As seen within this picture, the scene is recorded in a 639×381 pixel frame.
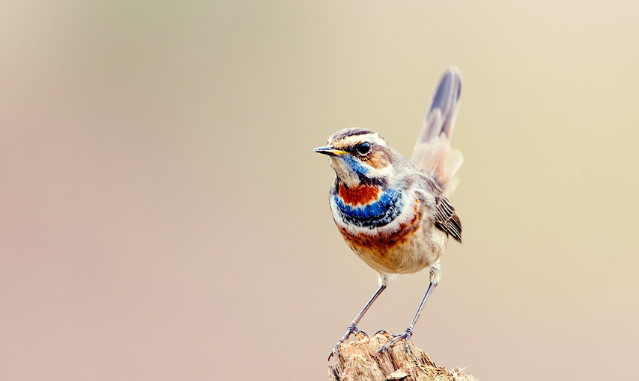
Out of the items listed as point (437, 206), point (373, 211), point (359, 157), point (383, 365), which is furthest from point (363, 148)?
point (383, 365)

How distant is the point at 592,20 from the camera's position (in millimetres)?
15070

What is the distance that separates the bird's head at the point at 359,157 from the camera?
19.1ft

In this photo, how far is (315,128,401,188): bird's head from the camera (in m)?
5.82

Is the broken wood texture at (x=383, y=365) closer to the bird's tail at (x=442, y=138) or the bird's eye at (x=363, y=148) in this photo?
the bird's eye at (x=363, y=148)

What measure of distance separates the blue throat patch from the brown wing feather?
0.59 metres

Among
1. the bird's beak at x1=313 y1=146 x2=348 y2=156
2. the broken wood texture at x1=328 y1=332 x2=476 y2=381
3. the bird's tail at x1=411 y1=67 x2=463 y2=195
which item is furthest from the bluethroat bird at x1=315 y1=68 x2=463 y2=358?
the bird's tail at x1=411 y1=67 x2=463 y2=195

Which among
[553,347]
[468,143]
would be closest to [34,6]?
[468,143]

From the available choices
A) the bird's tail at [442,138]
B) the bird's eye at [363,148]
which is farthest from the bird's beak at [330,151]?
the bird's tail at [442,138]

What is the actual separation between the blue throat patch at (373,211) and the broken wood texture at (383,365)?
804mm

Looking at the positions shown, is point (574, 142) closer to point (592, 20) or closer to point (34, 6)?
point (592, 20)

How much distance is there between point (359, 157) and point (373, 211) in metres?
0.42

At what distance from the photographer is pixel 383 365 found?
5523 millimetres

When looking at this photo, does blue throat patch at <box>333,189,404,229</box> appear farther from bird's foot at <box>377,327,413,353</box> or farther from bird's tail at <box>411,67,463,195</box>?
bird's tail at <box>411,67,463,195</box>

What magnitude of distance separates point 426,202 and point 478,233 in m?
6.93
